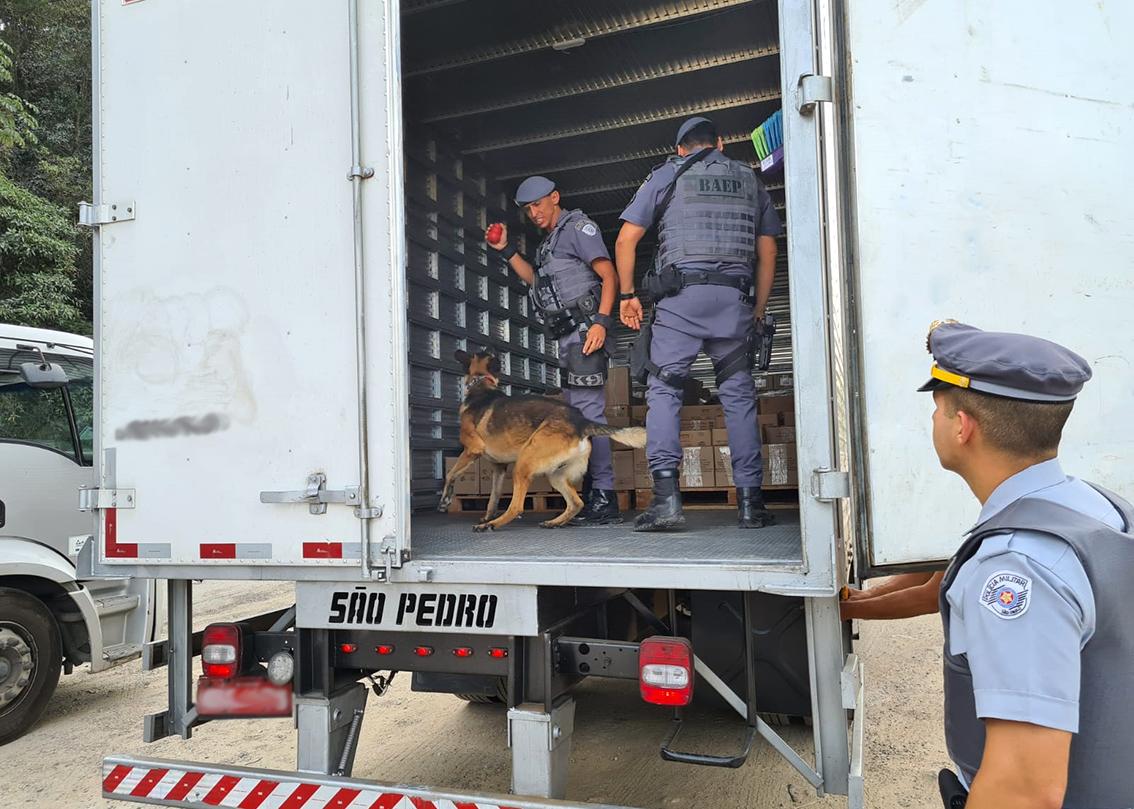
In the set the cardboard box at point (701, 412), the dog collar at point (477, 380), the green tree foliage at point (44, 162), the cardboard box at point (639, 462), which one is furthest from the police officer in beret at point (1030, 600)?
the green tree foliage at point (44, 162)

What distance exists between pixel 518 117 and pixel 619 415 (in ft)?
7.17

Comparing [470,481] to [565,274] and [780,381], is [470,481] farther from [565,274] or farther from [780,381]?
[780,381]

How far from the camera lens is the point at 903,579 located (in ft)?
9.11

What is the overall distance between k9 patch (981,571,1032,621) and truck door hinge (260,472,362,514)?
6.38 feet

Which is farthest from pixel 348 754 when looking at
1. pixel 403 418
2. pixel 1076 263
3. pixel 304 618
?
pixel 1076 263

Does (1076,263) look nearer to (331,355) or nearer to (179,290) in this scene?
(331,355)

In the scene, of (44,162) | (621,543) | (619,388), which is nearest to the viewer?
(621,543)

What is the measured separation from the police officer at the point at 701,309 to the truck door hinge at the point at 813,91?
1353mm

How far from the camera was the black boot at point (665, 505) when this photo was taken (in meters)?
3.62

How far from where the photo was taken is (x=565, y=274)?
16.1 ft

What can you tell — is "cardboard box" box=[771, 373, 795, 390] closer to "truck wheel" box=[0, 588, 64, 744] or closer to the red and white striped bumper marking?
the red and white striped bumper marking

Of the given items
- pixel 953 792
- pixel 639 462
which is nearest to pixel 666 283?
pixel 639 462

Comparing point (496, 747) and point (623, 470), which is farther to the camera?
point (623, 470)

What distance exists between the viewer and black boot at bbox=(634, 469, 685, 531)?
362cm
